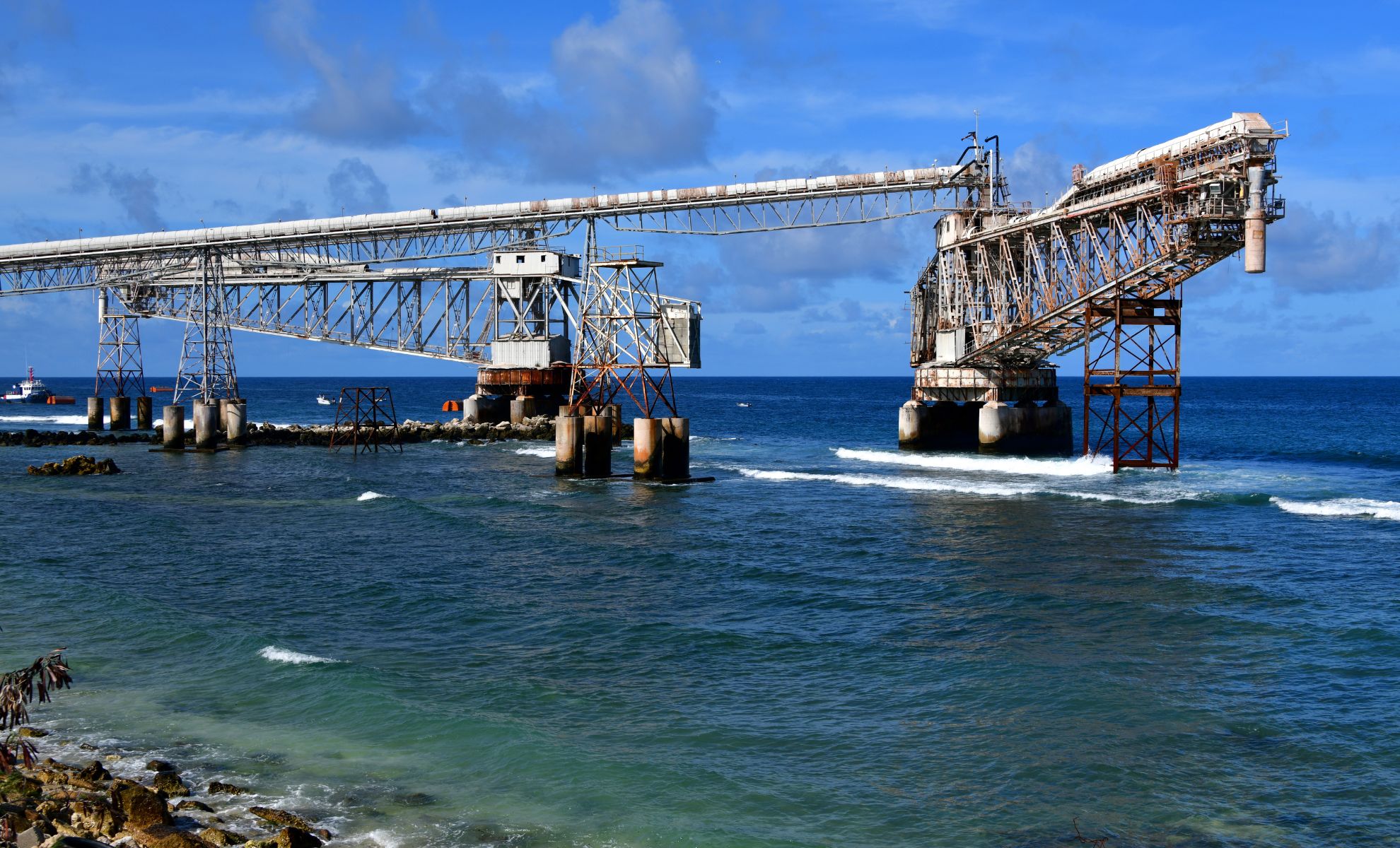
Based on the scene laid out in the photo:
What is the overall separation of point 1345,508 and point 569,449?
29111 mm

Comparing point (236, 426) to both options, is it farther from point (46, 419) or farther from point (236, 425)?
point (46, 419)

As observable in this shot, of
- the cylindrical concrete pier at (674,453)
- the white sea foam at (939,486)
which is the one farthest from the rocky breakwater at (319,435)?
the cylindrical concrete pier at (674,453)

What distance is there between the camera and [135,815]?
13.4m

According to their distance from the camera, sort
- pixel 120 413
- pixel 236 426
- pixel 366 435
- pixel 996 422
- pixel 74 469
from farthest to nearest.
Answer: pixel 120 413
pixel 366 435
pixel 236 426
pixel 996 422
pixel 74 469

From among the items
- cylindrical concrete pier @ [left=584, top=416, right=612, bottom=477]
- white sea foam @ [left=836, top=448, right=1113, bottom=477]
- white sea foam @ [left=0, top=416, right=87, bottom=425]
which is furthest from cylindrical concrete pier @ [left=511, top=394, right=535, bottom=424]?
white sea foam @ [left=0, top=416, right=87, bottom=425]

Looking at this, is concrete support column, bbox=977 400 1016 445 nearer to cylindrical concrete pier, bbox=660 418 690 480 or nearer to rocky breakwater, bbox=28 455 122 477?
cylindrical concrete pier, bbox=660 418 690 480

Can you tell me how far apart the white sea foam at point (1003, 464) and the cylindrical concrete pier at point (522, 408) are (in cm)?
2361

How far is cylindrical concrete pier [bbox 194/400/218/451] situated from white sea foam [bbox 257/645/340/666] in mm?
48139

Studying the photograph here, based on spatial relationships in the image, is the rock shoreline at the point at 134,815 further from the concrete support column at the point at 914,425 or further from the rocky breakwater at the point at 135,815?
the concrete support column at the point at 914,425

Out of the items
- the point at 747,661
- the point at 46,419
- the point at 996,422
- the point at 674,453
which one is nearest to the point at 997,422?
the point at 996,422

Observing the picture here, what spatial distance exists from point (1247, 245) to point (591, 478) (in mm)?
26576

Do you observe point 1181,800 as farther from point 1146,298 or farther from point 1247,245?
point 1146,298

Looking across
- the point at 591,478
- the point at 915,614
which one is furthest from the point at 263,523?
the point at 915,614

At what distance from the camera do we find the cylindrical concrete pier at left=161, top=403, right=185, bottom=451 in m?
65.4
